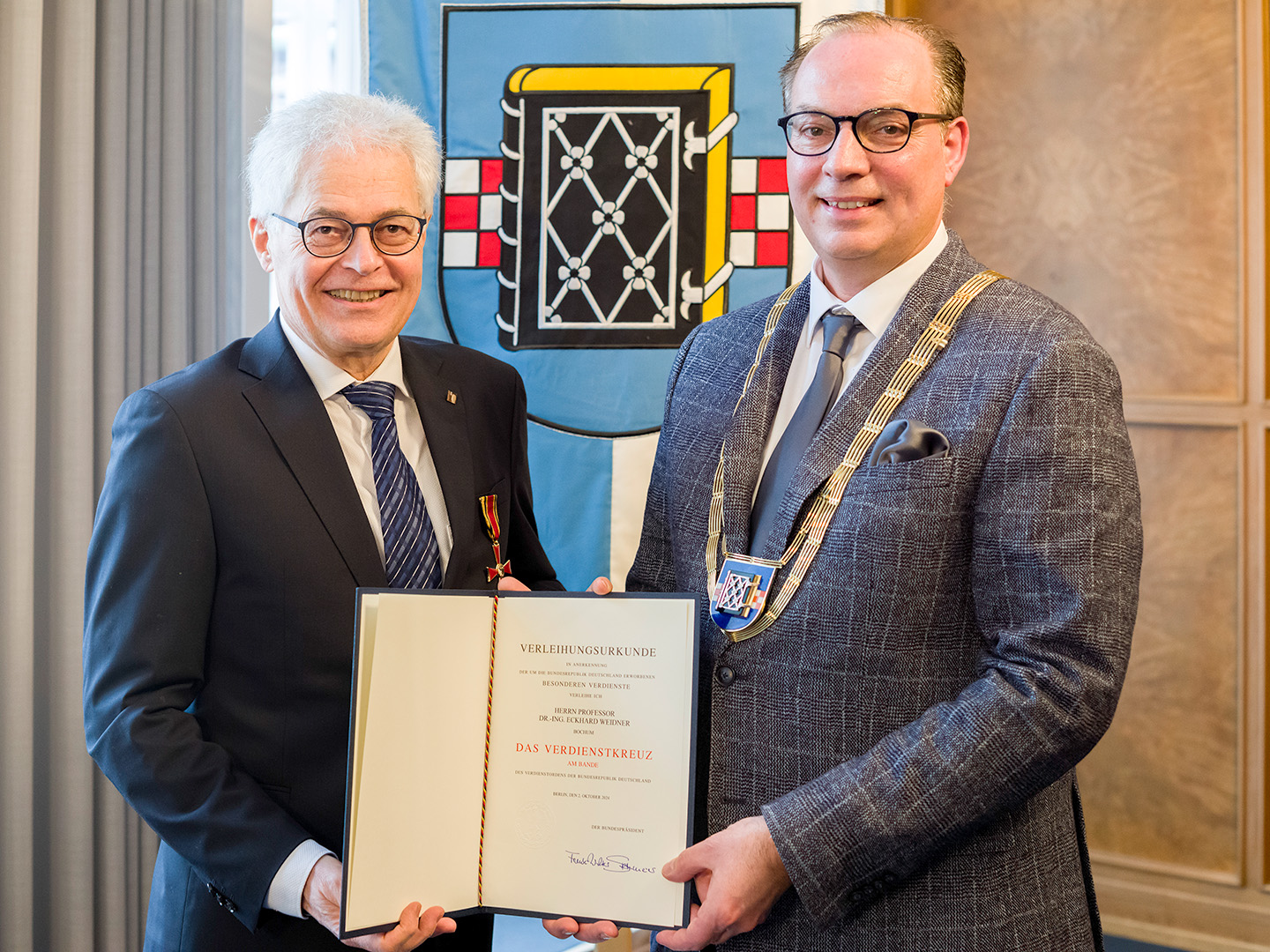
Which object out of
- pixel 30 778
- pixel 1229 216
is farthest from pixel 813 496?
pixel 1229 216

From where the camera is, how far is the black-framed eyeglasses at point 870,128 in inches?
59.7

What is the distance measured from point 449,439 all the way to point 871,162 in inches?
32.6

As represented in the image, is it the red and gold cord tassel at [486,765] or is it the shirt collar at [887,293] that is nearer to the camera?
the red and gold cord tassel at [486,765]

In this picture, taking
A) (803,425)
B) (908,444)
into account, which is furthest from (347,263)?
(908,444)

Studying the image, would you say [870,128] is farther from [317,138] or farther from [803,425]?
[317,138]

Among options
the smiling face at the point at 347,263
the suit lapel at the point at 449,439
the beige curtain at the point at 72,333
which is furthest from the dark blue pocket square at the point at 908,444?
the beige curtain at the point at 72,333

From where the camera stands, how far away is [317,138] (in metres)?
1.58

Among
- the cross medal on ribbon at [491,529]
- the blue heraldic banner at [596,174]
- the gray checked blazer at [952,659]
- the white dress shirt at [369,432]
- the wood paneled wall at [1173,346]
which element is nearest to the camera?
the gray checked blazer at [952,659]

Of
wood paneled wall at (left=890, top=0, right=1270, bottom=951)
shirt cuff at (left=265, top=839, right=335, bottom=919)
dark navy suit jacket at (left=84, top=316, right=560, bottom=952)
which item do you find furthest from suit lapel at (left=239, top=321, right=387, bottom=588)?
wood paneled wall at (left=890, top=0, right=1270, bottom=951)

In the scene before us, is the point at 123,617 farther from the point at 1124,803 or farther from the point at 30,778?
the point at 1124,803

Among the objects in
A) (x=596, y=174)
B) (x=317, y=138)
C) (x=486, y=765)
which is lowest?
(x=486, y=765)

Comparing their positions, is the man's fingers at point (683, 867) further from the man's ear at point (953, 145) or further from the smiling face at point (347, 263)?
the man's ear at point (953, 145)
